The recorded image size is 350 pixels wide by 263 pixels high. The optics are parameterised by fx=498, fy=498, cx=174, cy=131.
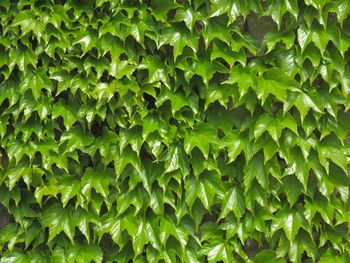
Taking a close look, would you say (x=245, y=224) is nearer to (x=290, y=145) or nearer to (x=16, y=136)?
(x=290, y=145)

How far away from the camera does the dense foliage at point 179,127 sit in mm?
2051

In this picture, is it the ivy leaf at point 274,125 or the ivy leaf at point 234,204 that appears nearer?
the ivy leaf at point 274,125

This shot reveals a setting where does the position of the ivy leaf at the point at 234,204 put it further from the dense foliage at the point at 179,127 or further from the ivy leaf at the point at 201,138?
the ivy leaf at the point at 201,138

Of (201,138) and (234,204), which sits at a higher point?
(201,138)

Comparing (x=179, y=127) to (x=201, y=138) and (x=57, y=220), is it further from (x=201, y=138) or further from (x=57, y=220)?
(x=57, y=220)

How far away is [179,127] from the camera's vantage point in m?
2.12

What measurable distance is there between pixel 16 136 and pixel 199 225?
0.91m

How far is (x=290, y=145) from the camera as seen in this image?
205 cm

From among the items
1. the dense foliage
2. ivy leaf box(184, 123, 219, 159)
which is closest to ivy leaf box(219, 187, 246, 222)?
the dense foliage

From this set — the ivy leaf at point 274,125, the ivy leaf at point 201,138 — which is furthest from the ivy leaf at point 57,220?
the ivy leaf at point 274,125

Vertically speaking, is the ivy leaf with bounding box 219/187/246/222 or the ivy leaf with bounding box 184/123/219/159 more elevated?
the ivy leaf with bounding box 184/123/219/159

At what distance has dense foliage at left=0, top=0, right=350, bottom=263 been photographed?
205 centimetres

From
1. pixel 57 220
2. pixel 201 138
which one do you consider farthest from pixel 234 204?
pixel 57 220

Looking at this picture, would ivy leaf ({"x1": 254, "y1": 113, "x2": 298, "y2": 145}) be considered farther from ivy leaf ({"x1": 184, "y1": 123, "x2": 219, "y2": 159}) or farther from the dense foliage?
ivy leaf ({"x1": 184, "y1": 123, "x2": 219, "y2": 159})
